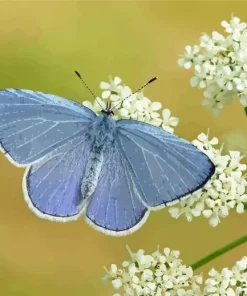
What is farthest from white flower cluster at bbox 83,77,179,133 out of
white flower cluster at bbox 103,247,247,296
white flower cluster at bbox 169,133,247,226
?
white flower cluster at bbox 103,247,247,296

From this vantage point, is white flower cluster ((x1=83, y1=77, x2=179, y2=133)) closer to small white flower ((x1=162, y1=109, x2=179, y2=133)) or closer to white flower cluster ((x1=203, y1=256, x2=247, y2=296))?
small white flower ((x1=162, y1=109, x2=179, y2=133))

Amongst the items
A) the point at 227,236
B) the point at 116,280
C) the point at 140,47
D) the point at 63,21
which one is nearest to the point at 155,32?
the point at 140,47

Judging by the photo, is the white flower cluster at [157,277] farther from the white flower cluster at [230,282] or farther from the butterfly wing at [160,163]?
the butterfly wing at [160,163]

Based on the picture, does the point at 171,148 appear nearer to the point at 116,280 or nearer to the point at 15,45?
the point at 116,280

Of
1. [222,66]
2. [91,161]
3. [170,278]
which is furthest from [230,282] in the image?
[222,66]

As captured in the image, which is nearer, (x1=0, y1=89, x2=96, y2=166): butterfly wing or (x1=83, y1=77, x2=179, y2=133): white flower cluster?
(x1=0, y1=89, x2=96, y2=166): butterfly wing
